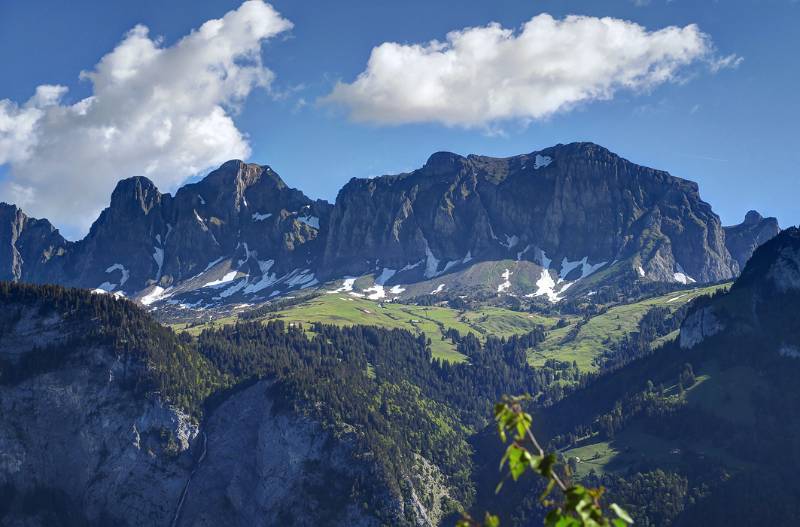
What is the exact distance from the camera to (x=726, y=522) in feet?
647

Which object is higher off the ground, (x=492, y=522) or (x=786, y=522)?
(x=492, y=522)

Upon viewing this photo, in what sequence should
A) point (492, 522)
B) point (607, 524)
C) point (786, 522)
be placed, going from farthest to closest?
point (786, 522) < point (492, 522) < point (607, 524)

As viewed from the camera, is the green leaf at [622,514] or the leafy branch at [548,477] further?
the leafy branch at [548,477]

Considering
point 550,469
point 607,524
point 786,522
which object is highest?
point 550,469

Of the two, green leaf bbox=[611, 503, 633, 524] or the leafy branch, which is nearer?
green leaf bbox=[611, 503, 633, 524]

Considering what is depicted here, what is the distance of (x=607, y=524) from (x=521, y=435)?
231 cm

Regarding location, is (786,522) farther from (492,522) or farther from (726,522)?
(492,522)

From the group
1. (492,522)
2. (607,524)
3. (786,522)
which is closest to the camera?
(607,524)

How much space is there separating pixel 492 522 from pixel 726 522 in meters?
205

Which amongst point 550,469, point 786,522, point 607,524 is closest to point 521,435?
point 550,469

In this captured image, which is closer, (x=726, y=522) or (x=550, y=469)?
(x=550, y=469)

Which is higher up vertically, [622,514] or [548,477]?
[548,477]

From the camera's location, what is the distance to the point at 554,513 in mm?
15898

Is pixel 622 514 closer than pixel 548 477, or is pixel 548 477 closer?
pixel 622 514
